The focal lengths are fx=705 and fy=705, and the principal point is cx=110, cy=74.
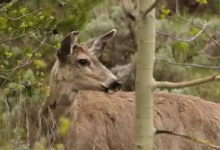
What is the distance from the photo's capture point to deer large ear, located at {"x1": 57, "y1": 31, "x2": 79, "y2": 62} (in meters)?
8.29

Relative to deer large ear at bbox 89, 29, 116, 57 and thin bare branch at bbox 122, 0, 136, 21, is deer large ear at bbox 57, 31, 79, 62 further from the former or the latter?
thin bare branch at bbox 122, 0, 136, 21

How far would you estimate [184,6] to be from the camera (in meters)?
19.1

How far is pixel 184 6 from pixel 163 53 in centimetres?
421

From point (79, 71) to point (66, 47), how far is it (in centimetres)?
33

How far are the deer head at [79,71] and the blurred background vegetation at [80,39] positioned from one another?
203 mm

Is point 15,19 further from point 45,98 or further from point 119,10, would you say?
point 119,10

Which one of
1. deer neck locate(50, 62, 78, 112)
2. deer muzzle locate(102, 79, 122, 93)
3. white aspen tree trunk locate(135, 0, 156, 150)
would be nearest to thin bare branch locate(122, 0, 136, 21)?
deer neck locate(50, 62, 78, 112)

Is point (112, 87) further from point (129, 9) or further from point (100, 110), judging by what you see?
point (129, 9)

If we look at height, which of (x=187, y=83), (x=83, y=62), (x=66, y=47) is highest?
(x=66, y=47)

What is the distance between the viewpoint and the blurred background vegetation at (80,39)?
7484 millimetres

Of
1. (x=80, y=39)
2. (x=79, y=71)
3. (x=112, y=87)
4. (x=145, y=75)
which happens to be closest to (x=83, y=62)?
(x=79, y=71)

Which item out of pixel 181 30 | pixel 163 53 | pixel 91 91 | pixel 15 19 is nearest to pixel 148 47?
pixel 15 19

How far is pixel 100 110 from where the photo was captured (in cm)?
890

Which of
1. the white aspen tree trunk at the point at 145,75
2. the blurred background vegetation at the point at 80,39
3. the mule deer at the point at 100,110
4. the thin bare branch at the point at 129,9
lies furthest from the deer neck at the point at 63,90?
the thin bare branch at the point at 129,9
